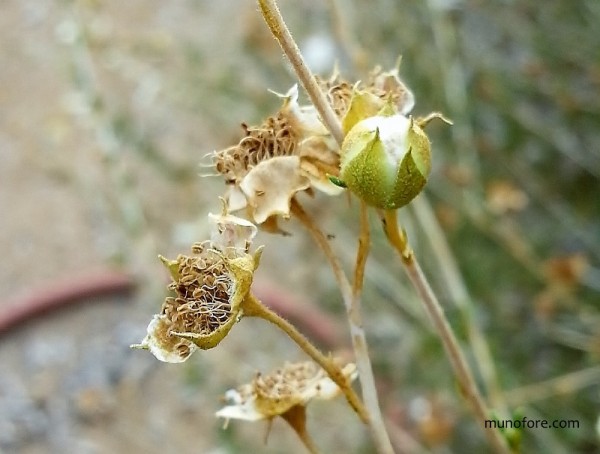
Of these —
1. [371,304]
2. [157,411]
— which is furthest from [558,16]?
[157,411]

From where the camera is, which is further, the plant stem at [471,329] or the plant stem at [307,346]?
the plant stem at [471,329]

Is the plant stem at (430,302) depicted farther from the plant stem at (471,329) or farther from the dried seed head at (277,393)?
the plant stem at (471,329)

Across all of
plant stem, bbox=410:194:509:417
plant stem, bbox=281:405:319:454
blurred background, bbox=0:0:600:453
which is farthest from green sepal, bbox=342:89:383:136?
blurred background, bbox=0:0:600:453

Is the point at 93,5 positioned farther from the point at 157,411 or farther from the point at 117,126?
the point at 157,411

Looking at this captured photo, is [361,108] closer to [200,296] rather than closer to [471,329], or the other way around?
[200,296]

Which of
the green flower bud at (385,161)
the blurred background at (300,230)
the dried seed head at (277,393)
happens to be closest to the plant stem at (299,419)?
the dried seed head at (277,393)

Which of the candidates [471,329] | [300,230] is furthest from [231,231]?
[300,230]
